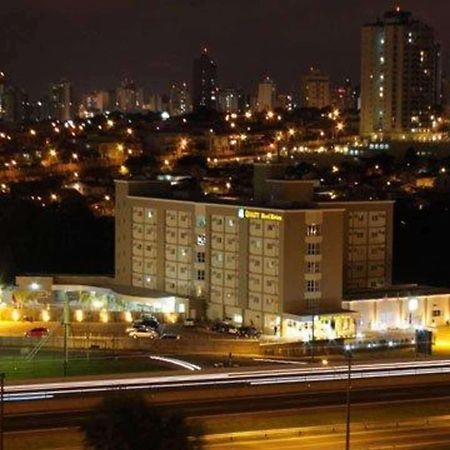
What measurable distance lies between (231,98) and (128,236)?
228ft

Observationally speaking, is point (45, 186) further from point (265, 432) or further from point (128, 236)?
point (265, 432)

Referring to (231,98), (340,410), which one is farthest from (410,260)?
(231,98)

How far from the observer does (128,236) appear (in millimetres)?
20766

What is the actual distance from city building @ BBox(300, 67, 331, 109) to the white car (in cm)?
6556

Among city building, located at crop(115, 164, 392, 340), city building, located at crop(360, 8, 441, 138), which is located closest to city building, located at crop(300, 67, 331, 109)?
city building, located at crop(360, 8, 441, 138)

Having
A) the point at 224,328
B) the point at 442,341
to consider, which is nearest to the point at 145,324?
the point at 224,328

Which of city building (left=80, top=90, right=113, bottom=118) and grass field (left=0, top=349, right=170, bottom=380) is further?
city building (left=80, top=90, right=113, bottom=118)

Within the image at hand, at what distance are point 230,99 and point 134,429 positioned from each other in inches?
3235

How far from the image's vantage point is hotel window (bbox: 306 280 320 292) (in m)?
18.2

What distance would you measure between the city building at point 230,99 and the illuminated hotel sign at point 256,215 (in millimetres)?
69685

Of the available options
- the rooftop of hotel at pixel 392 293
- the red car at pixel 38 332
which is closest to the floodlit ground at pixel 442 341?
the rooftop of hotel at pixel 392 293

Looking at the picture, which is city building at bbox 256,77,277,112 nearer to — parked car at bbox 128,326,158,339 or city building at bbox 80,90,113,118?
city building at bbox 80,90,113,118

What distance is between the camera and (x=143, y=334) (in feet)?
57.7

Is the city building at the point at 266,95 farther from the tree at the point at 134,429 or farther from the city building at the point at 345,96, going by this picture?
the tree at the point at 134,429
